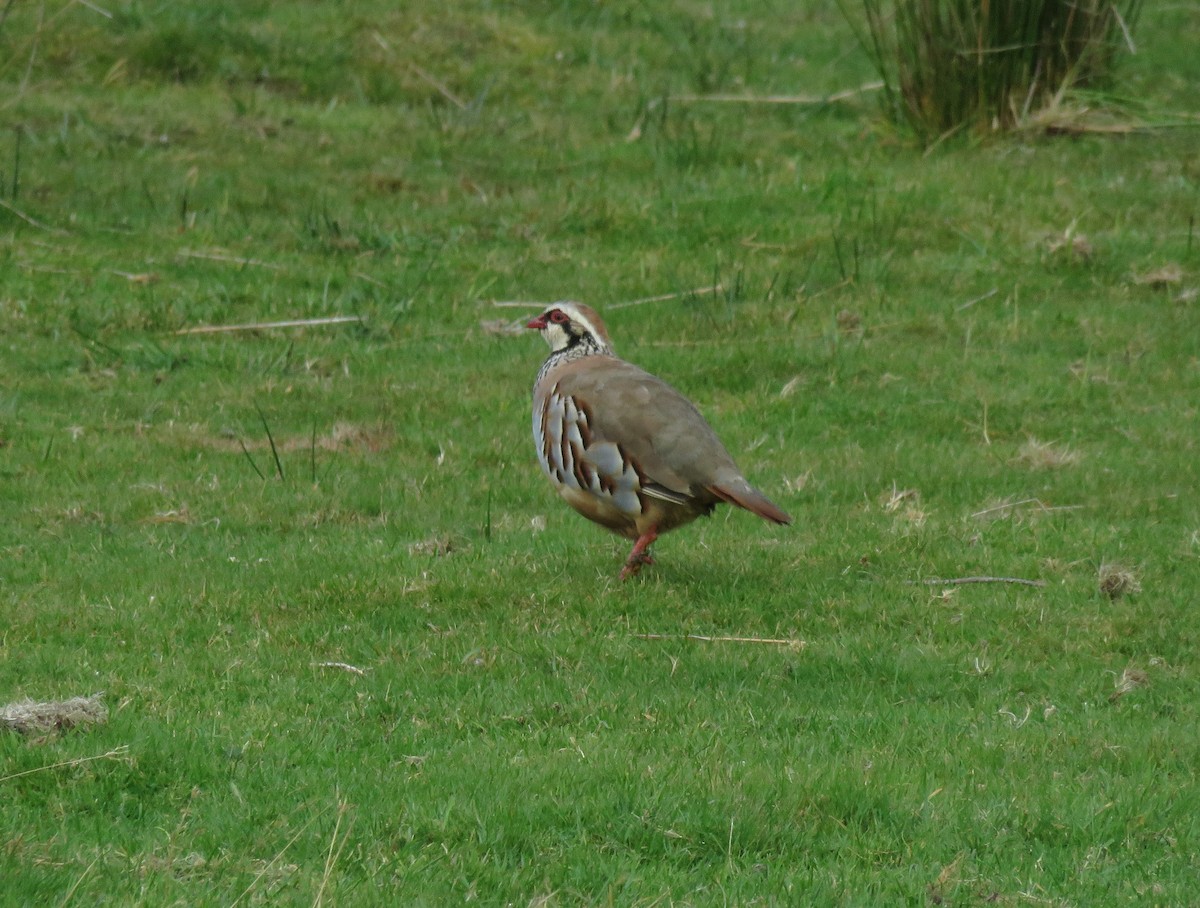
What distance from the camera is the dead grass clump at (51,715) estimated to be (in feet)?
19.6

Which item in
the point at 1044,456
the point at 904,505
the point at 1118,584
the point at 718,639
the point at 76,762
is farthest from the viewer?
the point at 1044,456

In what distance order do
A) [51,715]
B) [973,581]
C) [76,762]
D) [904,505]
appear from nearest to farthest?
[76,762], [51,715], [973,581], [904,505]

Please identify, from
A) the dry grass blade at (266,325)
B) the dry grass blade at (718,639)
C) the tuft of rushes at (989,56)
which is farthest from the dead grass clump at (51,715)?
the tuft of rushes at (989,56)

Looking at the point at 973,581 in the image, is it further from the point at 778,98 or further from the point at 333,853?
the point at 778,98

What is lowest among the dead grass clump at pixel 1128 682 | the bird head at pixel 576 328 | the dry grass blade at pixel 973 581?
the dry grass blade at pixel 973 581

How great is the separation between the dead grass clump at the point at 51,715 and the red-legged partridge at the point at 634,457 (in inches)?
110

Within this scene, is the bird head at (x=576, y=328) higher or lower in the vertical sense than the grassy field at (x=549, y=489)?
higher

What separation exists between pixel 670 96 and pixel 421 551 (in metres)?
11.3

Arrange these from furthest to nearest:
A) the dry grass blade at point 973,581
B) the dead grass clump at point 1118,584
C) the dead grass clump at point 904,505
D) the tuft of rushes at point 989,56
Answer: the tuft of rushes at point 989,56 → the dead grass clump at point 904,505 → the dry grass blade at point 973,581 → the dead grass clump at point 1118,584

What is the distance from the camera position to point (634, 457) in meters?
8.05

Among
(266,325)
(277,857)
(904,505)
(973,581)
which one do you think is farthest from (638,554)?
(266,325)

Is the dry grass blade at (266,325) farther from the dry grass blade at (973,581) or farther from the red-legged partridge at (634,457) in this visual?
the dry grass blade at (973,581)

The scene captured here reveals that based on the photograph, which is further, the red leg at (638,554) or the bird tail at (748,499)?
the red leg at (638,554)

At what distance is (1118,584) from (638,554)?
2291 mm
